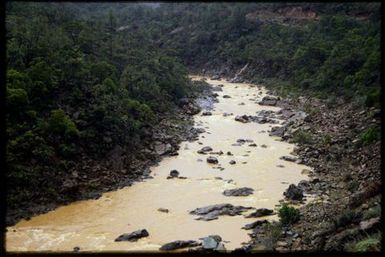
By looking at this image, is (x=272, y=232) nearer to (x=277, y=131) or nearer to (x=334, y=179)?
(x=334, y=179)

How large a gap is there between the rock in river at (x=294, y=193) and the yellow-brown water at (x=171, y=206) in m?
0.38

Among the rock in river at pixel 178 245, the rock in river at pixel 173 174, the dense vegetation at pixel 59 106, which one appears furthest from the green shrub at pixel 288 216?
the dense vegetation at pixel 59 106

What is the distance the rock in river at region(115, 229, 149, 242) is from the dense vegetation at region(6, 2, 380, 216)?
137 inches

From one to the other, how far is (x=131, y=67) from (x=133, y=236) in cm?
1437

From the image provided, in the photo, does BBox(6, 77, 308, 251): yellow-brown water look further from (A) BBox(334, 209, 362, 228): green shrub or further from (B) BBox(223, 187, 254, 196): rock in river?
(A) BBox(334, 209, 362, 228): green shrub

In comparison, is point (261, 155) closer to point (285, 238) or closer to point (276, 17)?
point (285, 238)

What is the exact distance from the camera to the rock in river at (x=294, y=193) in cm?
1435

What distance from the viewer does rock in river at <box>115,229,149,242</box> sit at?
39.0 feet

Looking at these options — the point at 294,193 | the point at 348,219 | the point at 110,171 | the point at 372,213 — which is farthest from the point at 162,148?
the point at 372,213

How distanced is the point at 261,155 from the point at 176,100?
945 centimetres

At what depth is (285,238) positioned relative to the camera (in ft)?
36.0

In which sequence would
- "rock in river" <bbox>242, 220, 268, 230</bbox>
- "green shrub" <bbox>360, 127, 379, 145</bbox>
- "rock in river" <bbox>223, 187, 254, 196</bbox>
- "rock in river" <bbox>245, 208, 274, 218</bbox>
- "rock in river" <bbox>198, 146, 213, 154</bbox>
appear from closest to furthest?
"rock in river" <bbox>242, 220, 268, 230</bbox>
"rock in river" <bbox>245, 208, 274, 218</bbox>
"rock in river" <bbox>223, 187, 254, 196</bbox>
"green shrub" <bbox>360, 127, 379, 145</bbox>
"rock in river" <bbox>198, 146, 213, 154</bbox>

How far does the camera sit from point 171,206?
1430cm

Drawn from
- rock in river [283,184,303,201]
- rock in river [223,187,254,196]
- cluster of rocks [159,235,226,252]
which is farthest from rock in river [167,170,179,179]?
cluster of rocks [159,235,226,252]
